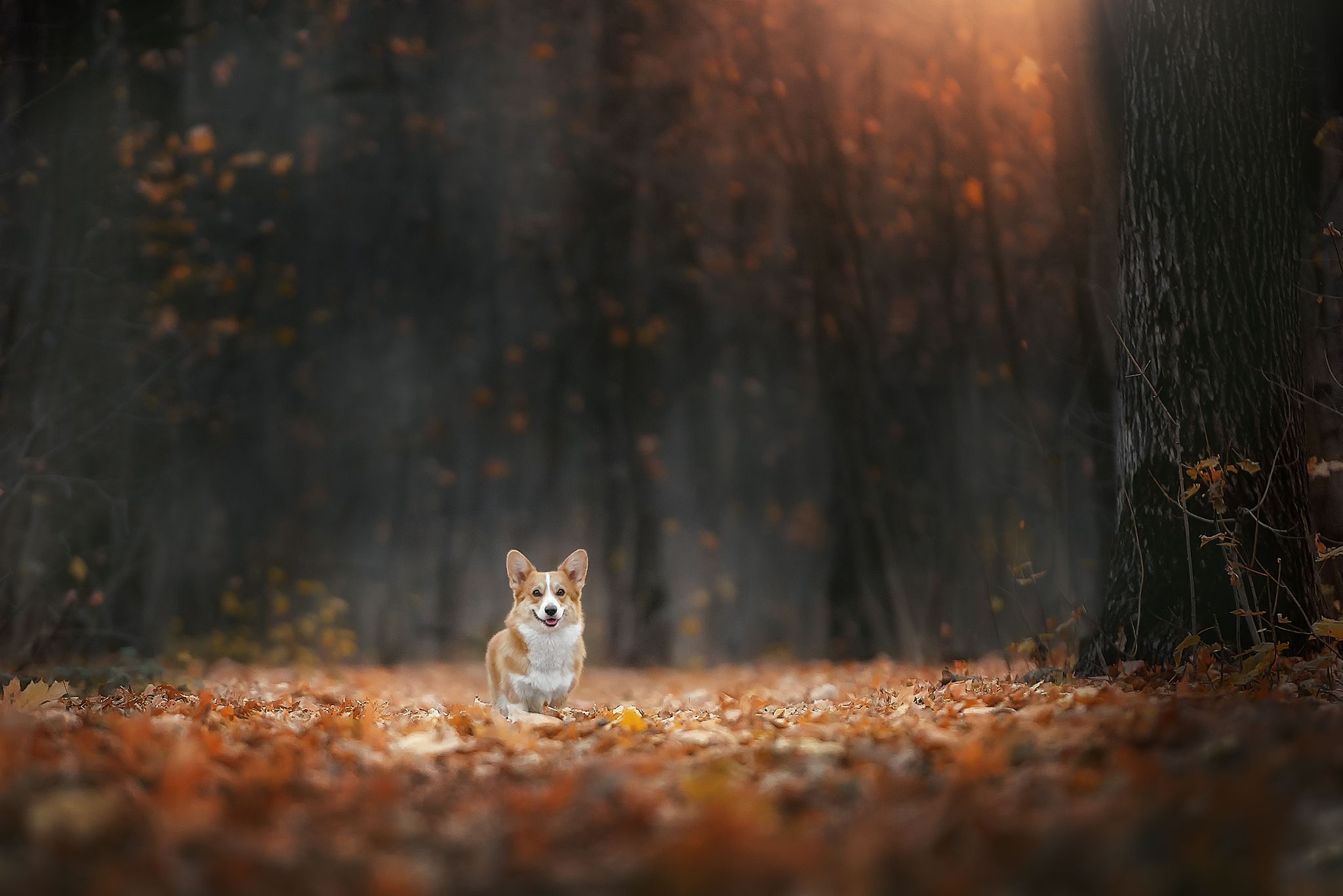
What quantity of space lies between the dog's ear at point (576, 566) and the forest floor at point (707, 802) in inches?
52.4

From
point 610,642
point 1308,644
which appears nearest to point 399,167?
point 610,642

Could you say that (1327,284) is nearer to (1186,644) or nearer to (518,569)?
(1186,644)

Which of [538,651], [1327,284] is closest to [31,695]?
[538,651]

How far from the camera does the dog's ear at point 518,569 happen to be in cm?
486

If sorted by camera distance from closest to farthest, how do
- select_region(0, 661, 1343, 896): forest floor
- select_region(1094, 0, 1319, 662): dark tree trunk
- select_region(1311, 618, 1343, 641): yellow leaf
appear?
select_region(0, 661, 1343, 896): forest floor, select_region(1311, 618, 1343, 641): yellow leaf, select_region(1094, 0, 1319, 662): dark tree trunk

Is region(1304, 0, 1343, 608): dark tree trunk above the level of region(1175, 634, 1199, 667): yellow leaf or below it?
above

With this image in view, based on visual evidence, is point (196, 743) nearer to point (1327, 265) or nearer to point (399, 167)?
point (1327, 265)

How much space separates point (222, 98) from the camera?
10617mm

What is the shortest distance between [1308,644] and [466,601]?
866 cm

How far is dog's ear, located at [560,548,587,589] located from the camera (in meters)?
5.01

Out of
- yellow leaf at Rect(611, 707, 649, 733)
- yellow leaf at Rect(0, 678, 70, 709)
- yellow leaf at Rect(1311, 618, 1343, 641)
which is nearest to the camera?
yellow leaf at Rect(1311, 618, 1343, 641)

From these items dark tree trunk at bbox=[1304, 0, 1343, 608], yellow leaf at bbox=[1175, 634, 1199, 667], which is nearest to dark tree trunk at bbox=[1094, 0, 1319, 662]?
yellow leaf at bbox=[1175, 634, 1199, 667]

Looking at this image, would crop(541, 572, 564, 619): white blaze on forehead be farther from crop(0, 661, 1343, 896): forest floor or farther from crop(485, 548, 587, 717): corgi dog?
crop(0, 661, 1343, 896): forest floor

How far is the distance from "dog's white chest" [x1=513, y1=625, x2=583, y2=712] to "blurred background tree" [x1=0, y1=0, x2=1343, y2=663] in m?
5.01
